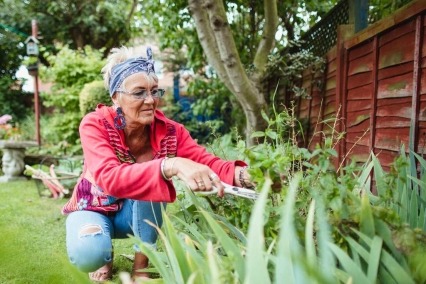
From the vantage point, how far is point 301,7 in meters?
6.64

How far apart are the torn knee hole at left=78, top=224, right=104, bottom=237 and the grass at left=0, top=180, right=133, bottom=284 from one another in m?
0.16

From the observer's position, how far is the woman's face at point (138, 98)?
202cm

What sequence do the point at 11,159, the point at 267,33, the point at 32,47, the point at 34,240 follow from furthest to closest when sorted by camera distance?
the point at 32,47 < the point at 11,159 < the point at 267,33 < the point at 34,240

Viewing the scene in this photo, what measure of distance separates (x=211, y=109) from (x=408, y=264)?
687 cm

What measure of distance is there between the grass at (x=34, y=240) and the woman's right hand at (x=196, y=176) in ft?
1.54

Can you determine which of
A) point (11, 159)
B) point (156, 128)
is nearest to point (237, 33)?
point (11, 159)

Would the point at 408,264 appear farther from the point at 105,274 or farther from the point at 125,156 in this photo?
the point at 105,274

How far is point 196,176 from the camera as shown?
4.96ft

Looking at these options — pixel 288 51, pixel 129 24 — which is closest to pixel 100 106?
pixel 288 51

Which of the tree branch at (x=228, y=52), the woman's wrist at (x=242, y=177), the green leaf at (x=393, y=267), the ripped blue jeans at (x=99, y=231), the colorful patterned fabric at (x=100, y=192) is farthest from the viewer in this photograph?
the tree branch at (x=228, y=52)

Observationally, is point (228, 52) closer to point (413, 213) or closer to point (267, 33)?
point (267, 33)

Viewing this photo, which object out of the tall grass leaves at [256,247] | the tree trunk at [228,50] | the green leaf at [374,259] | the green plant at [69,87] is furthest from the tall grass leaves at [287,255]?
the green plant at [69,87]

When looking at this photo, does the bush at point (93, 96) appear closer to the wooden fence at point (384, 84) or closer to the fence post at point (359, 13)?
the wooden fence at point (384, 84)

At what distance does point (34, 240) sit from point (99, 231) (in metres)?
1.56
